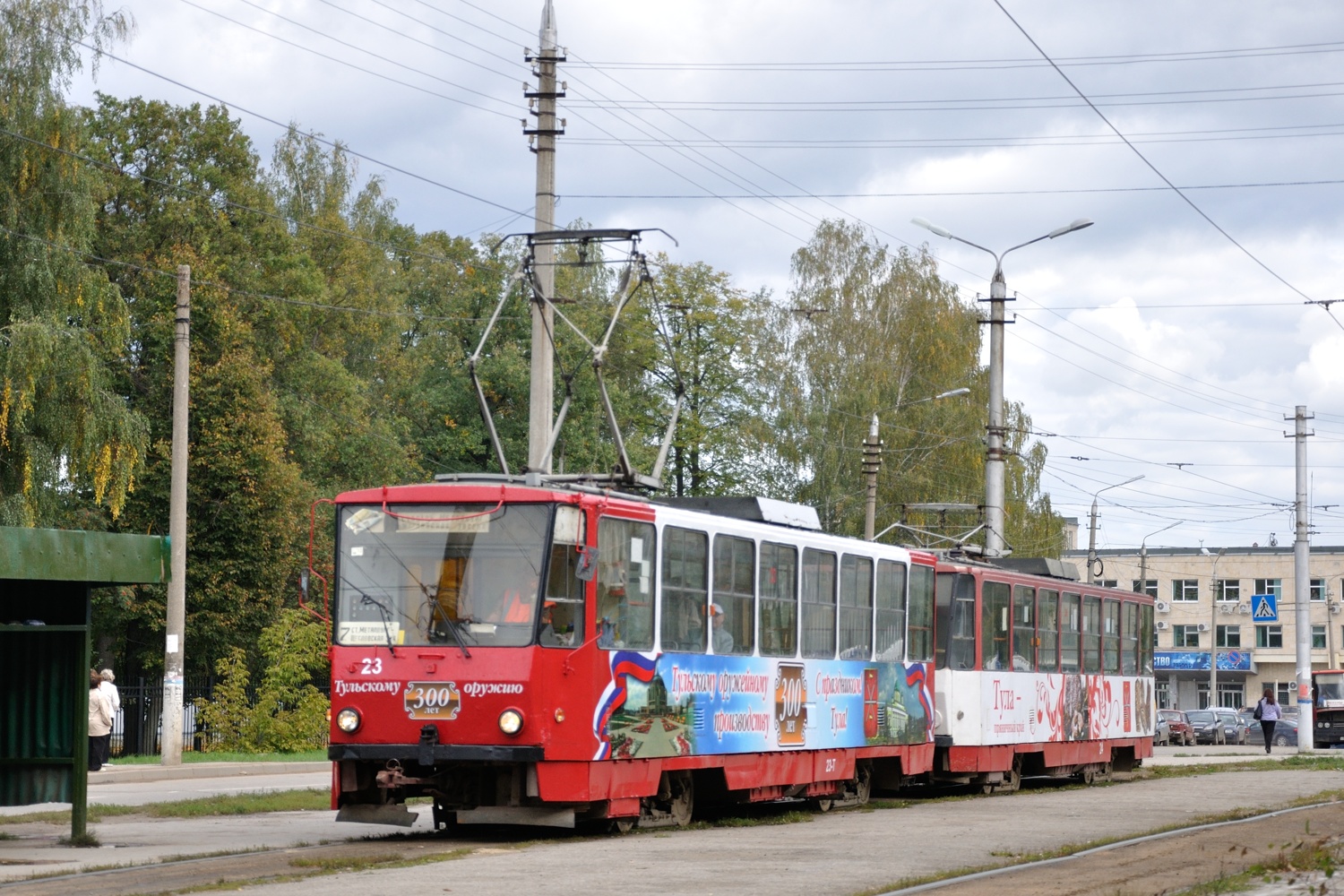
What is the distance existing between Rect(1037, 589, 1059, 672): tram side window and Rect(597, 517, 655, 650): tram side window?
1187 cm

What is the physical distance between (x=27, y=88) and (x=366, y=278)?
25631 mm

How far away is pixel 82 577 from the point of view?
14766mm

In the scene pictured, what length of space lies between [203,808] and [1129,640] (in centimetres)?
1712

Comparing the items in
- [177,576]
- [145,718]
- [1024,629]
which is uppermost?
[177,576]

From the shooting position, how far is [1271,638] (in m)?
96.9

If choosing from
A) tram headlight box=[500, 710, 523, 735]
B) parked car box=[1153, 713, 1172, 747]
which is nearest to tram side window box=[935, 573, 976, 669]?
tram headlight box=[500, 710, 523, 735]

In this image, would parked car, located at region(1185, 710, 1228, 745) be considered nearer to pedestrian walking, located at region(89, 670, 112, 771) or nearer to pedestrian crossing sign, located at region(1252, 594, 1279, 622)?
pedestrian crossing sign, located at region(1252, 594, 1279, 622)

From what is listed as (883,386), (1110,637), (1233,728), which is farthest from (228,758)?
(1233,728)

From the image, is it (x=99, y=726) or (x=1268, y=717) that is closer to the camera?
(x=99, y=726)

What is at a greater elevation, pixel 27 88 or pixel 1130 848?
pixel 27 88

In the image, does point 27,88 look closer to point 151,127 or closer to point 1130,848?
point 151,127

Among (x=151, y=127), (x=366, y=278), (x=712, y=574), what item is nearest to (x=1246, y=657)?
(x=366, y=278)

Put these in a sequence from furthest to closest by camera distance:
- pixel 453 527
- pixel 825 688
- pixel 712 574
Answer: pixel 825 688 < pixel 712 574 < pixel 453 527

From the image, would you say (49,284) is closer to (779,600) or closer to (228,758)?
(228,758)
